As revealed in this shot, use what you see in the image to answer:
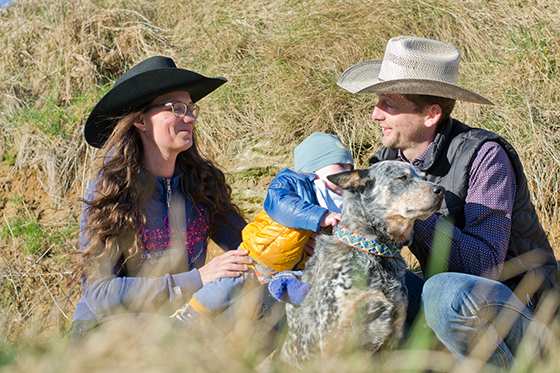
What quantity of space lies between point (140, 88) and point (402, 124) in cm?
189

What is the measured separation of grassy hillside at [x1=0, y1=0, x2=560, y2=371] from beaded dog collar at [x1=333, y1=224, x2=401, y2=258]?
112 inches

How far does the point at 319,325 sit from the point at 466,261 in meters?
1.01

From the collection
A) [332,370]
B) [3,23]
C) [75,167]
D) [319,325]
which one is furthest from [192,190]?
[3,23]

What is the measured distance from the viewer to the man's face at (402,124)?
10.2 ft

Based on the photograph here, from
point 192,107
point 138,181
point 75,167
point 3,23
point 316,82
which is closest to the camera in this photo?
point 138,181

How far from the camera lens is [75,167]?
6.50m

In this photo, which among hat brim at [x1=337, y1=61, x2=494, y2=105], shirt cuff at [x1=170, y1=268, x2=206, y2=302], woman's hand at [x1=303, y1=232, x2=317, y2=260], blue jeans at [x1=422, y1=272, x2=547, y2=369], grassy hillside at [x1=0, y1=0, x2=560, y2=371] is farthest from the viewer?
grassy hillside at [x1=0, y1=0, x2=560, y2=371]

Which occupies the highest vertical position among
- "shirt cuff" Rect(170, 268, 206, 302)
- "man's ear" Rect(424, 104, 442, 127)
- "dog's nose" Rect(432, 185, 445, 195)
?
"man's ear" Rect(424, 104, 442, 127)

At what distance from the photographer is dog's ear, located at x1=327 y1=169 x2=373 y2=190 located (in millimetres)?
2672

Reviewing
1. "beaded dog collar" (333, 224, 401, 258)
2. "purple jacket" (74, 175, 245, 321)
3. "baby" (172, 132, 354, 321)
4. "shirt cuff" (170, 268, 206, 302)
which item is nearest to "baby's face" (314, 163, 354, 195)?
"baby" (172, 132, 354, 321)

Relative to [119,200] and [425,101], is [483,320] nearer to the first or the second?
[425,101]

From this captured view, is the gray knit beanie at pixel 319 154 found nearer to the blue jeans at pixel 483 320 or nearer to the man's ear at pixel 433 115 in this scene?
the man's ear at pixel 433 115

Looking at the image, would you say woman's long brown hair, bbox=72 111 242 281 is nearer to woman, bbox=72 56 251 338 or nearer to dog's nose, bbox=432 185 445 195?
woman, bbox=72 56 251 338

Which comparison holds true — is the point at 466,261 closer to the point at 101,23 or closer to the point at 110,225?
the point at 110,225
